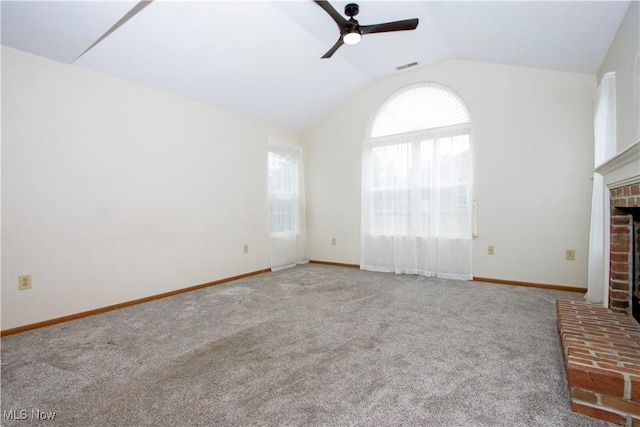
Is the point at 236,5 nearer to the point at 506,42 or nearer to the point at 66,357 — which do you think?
the point at 506,42

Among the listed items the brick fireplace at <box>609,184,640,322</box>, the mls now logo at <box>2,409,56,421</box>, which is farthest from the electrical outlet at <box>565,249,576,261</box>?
the mls now logo at <box>2,409,56,421</box>

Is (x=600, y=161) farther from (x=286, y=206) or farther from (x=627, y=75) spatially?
(x=286, y=206)

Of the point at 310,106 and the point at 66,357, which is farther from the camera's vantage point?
the point at 310,106

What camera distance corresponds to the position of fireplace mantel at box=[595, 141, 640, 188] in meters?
1.66

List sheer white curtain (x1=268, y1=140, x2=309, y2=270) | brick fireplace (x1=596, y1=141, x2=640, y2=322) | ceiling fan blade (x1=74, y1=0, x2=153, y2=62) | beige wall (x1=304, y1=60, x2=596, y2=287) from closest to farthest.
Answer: brick fireplace (x1=596, y1=141, x2=640, y2=322) → ceiling fan blade (x1=74, y1=0, x2=153, y2=62) → beige wall (x1=304, y1=60, x2=596, y2=287) → sheer white curtain (x1=268, y1=140, x2=309, y2=270)

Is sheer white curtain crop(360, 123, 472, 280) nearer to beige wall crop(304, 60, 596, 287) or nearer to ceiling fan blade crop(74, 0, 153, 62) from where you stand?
beige wall crop(304, 60, 596, 287)

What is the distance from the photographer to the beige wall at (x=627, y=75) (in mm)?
2047

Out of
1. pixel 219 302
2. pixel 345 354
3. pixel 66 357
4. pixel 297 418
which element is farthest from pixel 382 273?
pixel 66 357

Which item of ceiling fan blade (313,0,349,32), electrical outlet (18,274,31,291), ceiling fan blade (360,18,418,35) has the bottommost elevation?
electrical outlet (18,274,31,291)

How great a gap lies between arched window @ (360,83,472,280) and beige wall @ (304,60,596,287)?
16 cm

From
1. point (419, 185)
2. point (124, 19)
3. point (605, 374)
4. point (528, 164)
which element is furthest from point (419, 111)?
point (605, 374)

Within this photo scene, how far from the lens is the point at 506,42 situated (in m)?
3.05

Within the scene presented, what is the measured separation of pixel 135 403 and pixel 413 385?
1355 millimetres

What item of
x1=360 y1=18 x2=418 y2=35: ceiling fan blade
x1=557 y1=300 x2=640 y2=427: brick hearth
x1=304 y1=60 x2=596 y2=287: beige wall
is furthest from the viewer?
x1=304 y1=60 x2=596 y2=287: beige wall
